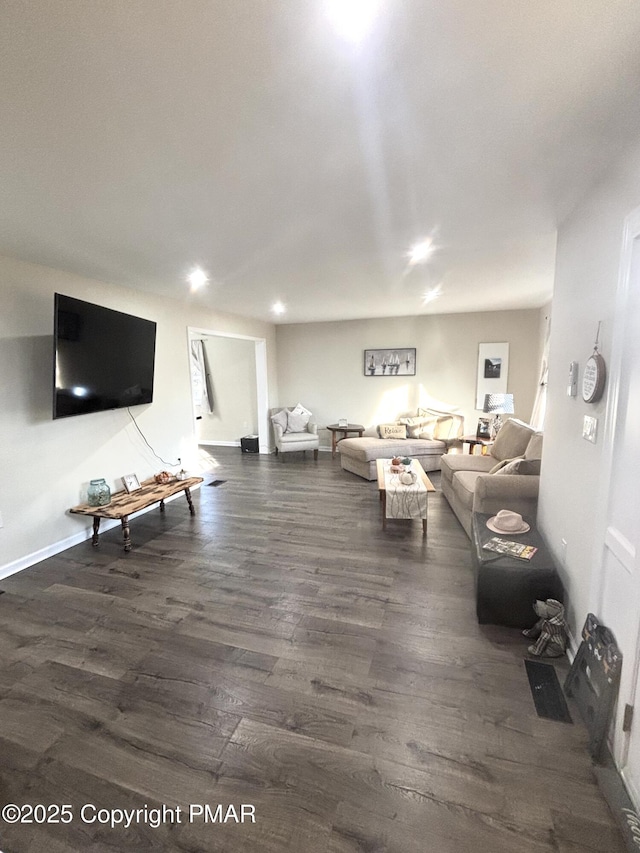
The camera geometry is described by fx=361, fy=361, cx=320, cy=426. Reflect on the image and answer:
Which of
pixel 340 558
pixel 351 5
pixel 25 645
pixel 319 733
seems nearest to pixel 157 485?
pixel 25 645

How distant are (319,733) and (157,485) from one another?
311 cm

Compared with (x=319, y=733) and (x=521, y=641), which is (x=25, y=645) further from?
(x=521, y=641)

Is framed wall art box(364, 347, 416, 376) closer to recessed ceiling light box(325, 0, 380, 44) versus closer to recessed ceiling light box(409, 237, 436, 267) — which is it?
recessed ceiling light box(409, 237, 436, 267)

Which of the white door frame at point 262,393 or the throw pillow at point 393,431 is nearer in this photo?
the throw pillow at point 393,431

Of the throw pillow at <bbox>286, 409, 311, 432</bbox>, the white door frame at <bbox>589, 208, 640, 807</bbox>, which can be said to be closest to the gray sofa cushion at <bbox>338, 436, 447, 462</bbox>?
the throw pillow at <bbox>286, 409, 311, 432</bbox>

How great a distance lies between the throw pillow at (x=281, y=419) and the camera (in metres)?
6.48

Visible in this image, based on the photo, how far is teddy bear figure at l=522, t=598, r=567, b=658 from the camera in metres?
1.93

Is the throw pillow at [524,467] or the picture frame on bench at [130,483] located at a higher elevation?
the throw pillow at [524,467]

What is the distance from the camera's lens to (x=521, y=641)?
6.71 feet

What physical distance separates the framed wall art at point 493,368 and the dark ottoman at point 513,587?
4146mm

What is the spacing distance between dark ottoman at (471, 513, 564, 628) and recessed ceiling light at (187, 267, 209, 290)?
3198 millimetres

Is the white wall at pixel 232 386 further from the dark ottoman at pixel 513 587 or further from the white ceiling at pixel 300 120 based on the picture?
the dark ottoman at pixel 513 587

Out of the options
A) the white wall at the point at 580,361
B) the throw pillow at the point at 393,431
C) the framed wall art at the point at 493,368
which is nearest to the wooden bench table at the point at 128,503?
the throw pillow at the point at 393,431

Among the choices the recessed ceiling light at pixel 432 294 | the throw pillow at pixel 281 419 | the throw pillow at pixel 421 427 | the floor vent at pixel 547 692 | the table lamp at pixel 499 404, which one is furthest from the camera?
the throw pillow at pixel 281 419
